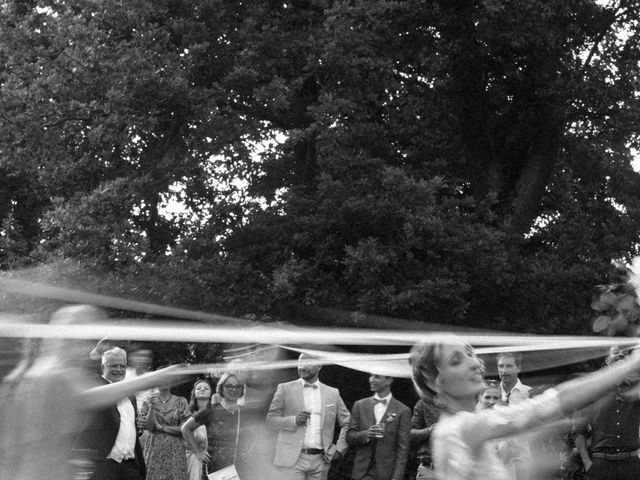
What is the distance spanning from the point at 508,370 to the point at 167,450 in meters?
3.76

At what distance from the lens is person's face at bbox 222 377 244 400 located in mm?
10805

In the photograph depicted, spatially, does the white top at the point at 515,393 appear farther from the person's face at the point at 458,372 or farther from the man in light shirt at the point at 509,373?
the person's face at the point at 458,372

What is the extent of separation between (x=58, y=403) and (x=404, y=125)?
12289 mm

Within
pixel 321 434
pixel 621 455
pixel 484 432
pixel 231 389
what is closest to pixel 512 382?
pixel 621 455

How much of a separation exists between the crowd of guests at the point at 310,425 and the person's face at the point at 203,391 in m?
0.01

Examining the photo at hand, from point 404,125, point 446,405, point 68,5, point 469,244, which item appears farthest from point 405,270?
point 446,405

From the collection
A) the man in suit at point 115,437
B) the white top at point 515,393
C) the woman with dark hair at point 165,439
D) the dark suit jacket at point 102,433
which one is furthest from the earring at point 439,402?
the woman with dark hair at point 165,439

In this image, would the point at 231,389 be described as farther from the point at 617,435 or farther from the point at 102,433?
the point at 617,435

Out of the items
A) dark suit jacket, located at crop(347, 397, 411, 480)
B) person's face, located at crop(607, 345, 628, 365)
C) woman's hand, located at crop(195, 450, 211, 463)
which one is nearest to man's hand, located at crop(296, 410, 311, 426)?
dark suit jacket, located at crop(347, 397, 411, 480)

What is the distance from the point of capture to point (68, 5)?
56.1 ft

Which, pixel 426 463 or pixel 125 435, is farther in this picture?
pixel 426 463

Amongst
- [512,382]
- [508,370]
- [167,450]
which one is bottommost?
[167,450]

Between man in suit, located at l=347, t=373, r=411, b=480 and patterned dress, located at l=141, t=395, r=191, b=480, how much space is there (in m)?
1.77

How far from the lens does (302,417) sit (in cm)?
1087
